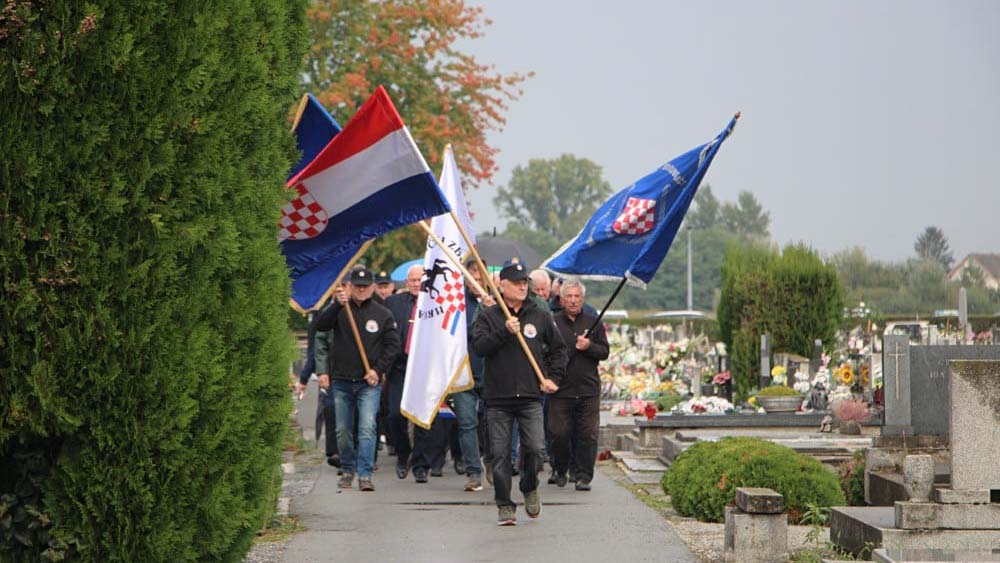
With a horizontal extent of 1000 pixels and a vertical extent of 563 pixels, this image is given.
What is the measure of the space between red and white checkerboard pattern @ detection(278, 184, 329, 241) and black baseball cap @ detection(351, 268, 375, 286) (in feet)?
12.0

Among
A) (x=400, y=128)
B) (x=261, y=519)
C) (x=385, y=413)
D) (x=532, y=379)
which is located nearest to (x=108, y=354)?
(x=261, y=519)

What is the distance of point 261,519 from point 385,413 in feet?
30.7

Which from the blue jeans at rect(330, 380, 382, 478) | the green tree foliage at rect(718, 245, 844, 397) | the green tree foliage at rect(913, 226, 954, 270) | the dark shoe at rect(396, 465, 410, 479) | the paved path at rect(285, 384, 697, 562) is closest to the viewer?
the paved path at rect(285, 384, 697, 562)

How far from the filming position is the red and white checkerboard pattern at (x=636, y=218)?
14273 mm

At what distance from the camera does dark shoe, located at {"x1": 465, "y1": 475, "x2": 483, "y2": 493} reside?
14.3 m

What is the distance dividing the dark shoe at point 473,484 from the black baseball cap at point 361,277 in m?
2.10

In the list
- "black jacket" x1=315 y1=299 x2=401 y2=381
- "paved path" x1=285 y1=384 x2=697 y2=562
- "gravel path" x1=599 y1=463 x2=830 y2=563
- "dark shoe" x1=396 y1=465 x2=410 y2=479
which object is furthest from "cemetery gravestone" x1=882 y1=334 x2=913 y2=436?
"dark shoe" x1=396 y1=465 x2=410 y2=479

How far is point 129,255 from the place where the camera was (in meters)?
6.77

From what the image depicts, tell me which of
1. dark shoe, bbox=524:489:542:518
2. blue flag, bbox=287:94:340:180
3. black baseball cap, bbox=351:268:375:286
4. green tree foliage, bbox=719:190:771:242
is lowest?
dark shoe, bbox=524:489:542:518

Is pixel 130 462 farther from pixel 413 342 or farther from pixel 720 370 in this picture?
pixel 720 370

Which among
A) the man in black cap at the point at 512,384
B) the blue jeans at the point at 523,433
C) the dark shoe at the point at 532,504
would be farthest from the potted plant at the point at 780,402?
the dark shoe at the point at 532,504

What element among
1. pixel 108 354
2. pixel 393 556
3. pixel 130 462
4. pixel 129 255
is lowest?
pixel 393 556

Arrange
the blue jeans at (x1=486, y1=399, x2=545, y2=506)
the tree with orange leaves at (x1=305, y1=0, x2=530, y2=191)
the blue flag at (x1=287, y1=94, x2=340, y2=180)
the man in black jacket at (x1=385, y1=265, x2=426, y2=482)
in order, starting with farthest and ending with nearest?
the tree with orange leaves at (x1=305, y1=0, x2=530, y2=191), the man in black jacket at (x1=385, y1=265, x2=426, y2=482), the blue jeans at (x1=486, y1=399, x2=545, y2=506), the blue flag at (x1=287, y1=94, x2=340, y2=180)

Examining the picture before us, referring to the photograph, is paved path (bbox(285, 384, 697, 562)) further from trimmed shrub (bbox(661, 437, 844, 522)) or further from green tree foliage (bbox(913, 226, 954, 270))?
green tree foliage (bbox(913, 226, 954, 270))
